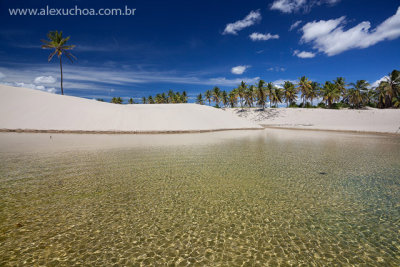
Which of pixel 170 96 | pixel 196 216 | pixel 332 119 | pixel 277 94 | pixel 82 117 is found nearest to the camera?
pixel 196 216

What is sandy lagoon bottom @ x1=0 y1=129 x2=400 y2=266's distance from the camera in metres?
3.98

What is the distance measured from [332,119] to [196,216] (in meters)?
60.3

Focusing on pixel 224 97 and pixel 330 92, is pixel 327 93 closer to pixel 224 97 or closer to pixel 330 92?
pixel 330 92

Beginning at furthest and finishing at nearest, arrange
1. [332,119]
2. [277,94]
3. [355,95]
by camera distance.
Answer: [277,94]
[355,95]
[332,119]

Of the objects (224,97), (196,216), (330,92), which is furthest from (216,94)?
(196,216)

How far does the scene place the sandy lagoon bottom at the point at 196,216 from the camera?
398 cm

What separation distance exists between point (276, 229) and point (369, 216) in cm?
299

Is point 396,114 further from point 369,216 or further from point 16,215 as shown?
point 16,215

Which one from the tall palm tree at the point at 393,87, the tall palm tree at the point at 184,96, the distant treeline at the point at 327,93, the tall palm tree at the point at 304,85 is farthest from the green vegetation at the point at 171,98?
the tall palm tree at the point at 393,87

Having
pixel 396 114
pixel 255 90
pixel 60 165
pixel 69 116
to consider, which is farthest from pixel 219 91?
pixel 60 165

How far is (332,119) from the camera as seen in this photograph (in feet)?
173

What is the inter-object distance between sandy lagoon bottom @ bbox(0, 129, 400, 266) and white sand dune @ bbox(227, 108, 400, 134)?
128 feet

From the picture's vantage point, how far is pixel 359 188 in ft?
24.6

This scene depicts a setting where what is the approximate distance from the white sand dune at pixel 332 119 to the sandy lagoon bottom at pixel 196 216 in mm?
38926
